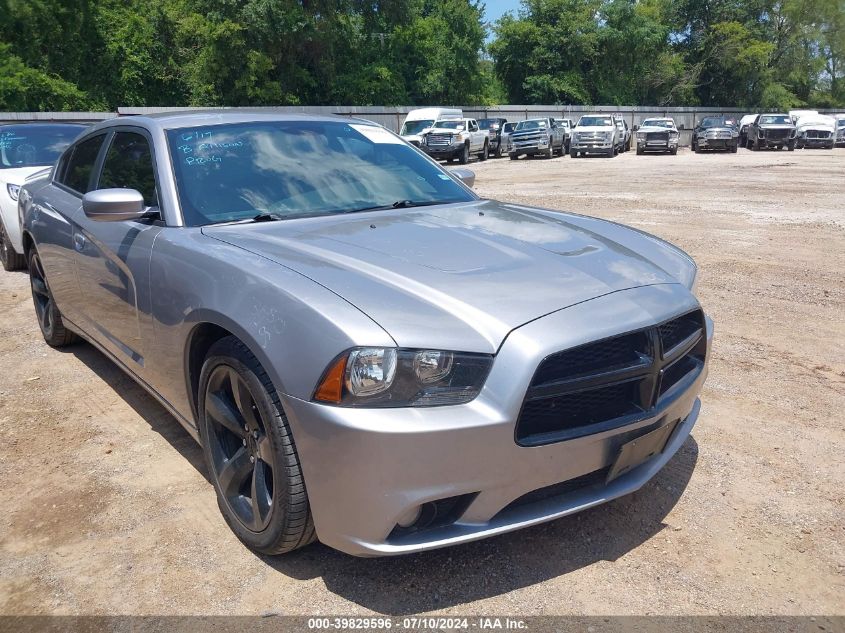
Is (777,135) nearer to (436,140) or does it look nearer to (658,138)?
(658,138)

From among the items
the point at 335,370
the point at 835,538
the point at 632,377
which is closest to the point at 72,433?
the point at 335,370

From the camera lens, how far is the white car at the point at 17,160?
25.5ft

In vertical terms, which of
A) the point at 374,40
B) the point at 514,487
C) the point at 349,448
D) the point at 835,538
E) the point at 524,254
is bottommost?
the point at 835,538

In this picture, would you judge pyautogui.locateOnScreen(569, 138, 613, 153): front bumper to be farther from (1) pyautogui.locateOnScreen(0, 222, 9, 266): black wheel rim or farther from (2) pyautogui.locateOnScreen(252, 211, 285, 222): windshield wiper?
(2) pyautogui.locateOnScreen(252, 211, 285, 222): windshield wiper

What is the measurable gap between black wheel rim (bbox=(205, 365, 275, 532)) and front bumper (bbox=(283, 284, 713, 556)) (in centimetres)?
31

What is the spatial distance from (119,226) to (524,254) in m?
2.07

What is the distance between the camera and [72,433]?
13.1 feet

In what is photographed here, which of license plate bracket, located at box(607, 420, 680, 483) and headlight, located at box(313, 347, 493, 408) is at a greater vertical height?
headlight, located at box(313, 347, 493, 408)

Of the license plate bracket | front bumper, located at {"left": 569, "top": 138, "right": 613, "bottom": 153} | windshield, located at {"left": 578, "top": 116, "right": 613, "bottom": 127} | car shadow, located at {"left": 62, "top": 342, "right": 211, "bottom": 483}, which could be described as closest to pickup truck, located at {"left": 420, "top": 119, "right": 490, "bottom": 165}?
front bumper, located at {"left": 569, "top": 138, "right": 613, "bottom": 153}

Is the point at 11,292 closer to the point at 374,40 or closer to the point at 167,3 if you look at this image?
the point at 167,3

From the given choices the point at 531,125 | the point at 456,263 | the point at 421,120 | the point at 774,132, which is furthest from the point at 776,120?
the point at 456,263

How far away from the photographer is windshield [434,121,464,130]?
28.6 meters

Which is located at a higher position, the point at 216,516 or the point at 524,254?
the point at 524,254

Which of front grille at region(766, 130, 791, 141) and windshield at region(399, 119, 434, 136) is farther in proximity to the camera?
front grille at region(766, 130, 791, 141)
